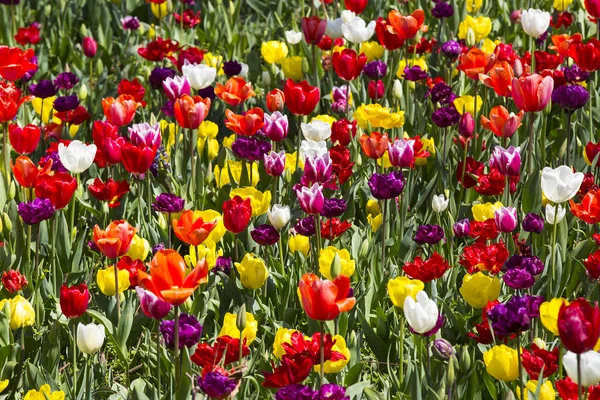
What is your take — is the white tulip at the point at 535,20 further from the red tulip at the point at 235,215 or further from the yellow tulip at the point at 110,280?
the yellow tulip at the point at 110,280

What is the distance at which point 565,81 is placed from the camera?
4125 mm

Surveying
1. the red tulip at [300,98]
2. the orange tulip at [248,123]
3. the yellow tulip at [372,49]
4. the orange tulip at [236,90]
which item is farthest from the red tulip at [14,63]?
the yellow tulip at [372,49]

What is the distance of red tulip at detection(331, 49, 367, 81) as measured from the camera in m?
4.02

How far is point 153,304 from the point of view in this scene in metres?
2.30

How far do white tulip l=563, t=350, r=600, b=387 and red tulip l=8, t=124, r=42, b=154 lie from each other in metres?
2.28

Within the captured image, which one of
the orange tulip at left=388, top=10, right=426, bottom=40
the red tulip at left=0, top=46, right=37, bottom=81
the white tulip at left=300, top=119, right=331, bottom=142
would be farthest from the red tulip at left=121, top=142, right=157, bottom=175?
the orange tulip at left=388, top=10, right=426, bottom=40

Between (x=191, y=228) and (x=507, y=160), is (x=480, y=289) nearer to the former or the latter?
(x=507, y=160)

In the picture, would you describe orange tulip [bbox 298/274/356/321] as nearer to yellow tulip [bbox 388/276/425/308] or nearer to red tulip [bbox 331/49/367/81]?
yellow tulip [bbox 388/276/425/308]

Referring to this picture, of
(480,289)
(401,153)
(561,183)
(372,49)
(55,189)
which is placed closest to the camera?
(480,289)

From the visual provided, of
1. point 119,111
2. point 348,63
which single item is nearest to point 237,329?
point 119,111

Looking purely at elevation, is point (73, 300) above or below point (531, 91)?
below

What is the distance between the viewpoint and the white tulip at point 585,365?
1.93m

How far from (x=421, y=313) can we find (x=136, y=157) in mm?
1230

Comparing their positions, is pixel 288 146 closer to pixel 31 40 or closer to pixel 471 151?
pixel 471 151
